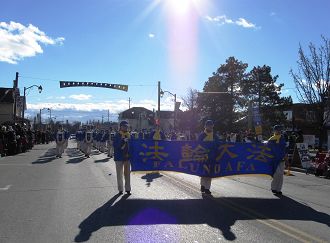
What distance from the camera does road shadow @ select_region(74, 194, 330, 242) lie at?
8531 millimetres

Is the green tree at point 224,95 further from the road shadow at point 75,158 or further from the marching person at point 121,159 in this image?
the marching person at point 121,159

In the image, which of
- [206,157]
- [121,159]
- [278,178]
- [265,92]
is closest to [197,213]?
[121,159]

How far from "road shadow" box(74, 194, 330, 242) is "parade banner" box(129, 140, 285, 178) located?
61.4 inches

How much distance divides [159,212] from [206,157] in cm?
366

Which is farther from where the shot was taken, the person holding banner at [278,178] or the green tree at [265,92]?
the green tree at [265,92]

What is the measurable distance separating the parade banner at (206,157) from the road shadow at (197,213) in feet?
5.12

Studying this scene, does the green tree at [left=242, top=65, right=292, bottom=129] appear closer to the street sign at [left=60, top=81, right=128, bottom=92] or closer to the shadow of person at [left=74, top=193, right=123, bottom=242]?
the street sign at [left=60, top=81, right=128, bottom=92]

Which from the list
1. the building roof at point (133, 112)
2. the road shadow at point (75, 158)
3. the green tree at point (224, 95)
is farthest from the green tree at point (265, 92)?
the building roof at point (133, 112)

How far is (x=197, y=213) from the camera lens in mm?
9508

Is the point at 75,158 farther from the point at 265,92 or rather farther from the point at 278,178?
the point at 265,92

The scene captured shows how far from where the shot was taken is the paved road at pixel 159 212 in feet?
25.1

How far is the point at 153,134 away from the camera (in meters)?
19.2

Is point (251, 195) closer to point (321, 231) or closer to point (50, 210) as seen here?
point (321, 231)

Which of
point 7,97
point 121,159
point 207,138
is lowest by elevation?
point 121,159
